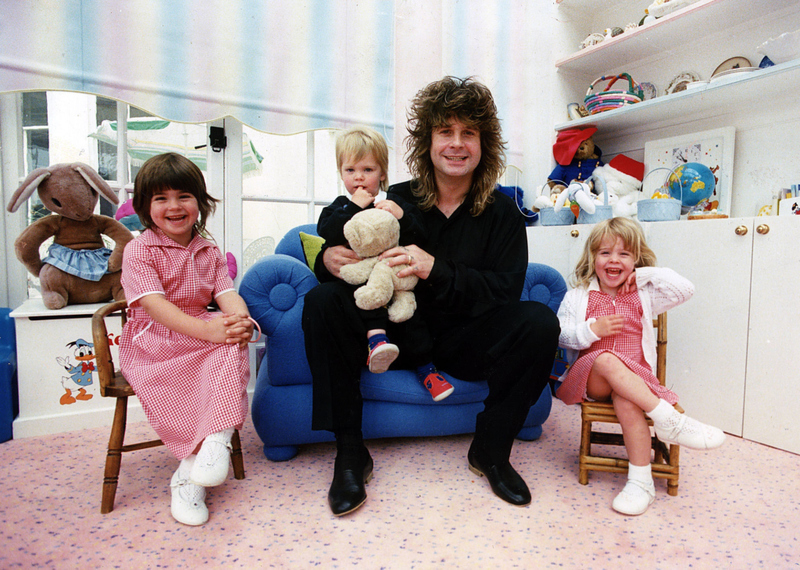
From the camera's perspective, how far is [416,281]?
1.38 metres

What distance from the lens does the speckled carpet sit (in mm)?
1050

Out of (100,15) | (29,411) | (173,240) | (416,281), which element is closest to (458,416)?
(416,281)

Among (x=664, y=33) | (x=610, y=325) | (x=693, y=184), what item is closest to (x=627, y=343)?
(x=610, y=325)

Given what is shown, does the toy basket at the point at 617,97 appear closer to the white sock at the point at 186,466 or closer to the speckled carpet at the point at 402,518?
the speckled carpet at the point at 402,518

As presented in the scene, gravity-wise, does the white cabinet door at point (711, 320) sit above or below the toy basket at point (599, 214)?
below

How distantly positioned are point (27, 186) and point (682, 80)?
9.38ft

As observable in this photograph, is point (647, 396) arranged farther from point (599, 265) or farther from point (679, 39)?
point (679, 39)

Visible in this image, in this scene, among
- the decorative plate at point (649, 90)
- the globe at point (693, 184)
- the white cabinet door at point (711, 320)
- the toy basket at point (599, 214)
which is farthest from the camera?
the decorative plate at point (649, 90)

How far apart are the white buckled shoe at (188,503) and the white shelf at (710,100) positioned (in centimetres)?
239

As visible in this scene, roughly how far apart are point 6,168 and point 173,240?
48.2 inches

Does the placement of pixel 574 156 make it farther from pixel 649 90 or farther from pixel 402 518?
pixel 402 518

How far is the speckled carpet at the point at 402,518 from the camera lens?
1.05 meters

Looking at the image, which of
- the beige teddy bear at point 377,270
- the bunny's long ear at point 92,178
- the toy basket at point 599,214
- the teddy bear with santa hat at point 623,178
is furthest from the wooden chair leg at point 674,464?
the bunny's long ear at point 92,178

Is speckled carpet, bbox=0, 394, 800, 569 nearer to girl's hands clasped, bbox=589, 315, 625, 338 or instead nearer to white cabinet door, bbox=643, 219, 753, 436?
white cabinet door, bbox=643, 219, 753, 436
